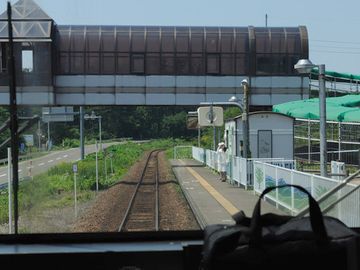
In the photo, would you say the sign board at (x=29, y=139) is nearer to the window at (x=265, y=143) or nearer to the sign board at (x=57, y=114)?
the sign board at (x=57, y=114)

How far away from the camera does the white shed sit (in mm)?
15305

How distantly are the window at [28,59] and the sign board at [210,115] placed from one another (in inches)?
66.3

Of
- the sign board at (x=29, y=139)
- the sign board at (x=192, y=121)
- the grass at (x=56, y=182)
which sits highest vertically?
the sign board at (x=192, y=121)

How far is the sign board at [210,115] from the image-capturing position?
4.07 m

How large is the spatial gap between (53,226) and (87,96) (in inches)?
25.7

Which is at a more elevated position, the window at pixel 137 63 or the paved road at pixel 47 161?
the window at pixel 137 63

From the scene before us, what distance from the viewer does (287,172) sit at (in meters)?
9.81

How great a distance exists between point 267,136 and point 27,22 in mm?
14717

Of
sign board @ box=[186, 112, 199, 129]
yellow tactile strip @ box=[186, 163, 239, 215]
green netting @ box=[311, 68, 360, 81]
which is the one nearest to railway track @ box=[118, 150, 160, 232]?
yellow tactile strip @ box=[186, 163, 239, 215]

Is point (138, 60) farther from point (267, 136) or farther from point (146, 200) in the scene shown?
point (267, 136)

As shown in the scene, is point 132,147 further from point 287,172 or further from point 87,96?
point 287,172

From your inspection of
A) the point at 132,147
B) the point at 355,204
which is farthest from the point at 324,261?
the point at 132,147

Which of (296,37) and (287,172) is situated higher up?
(296,37)

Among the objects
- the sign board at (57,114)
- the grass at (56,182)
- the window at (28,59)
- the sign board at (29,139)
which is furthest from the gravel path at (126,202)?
the window at (28,59)
